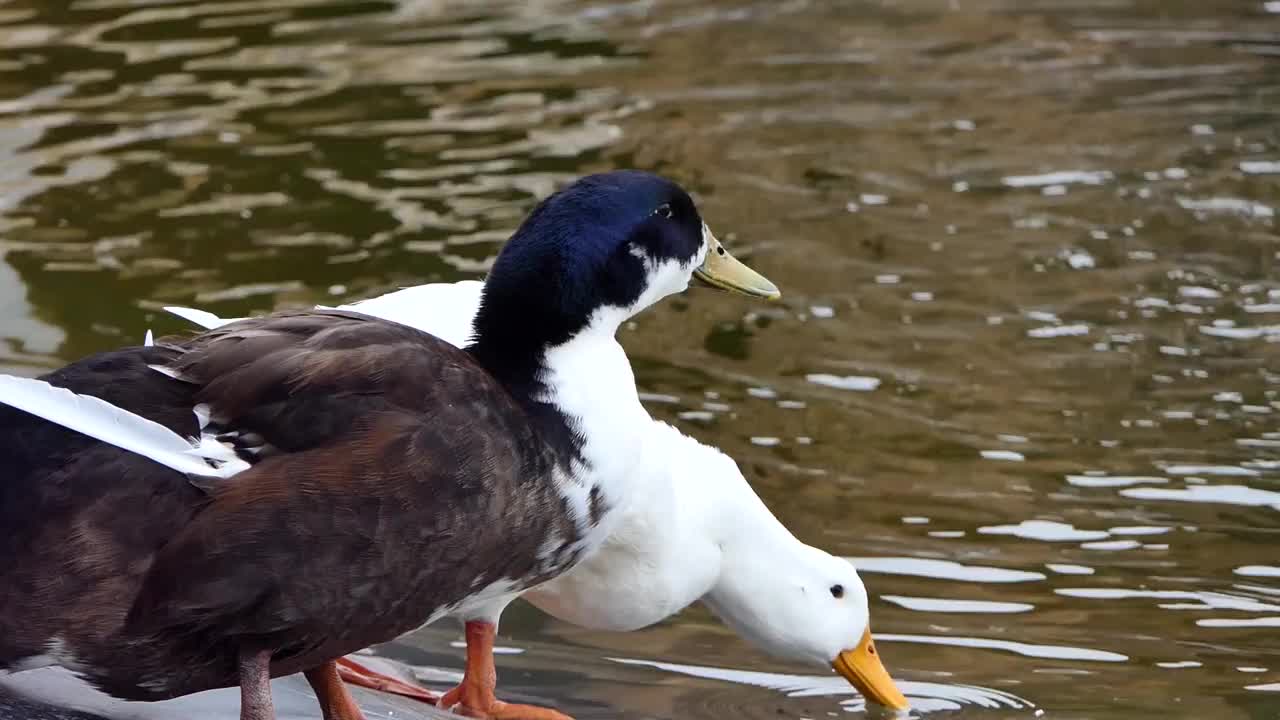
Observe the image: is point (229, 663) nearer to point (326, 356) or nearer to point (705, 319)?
point (326, 356)

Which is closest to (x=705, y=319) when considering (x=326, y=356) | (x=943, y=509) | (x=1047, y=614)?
(x=943, y=509)

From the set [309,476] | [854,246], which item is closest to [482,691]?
[309,476]

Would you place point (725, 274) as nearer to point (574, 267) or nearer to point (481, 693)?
point (574, 267)

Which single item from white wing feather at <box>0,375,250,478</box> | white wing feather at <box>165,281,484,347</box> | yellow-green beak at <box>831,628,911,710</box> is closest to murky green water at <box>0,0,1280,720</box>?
yellow-green beak at <box>831,628,911,710</box>

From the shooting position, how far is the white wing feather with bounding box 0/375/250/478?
157 inches

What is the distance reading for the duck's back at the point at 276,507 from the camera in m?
4.03

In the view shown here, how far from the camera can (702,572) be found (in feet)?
18.3

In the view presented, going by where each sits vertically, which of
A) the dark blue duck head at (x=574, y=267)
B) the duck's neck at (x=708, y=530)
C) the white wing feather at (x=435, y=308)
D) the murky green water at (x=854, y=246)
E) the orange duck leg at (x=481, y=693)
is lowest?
the murky green water at (x=854, y=246)

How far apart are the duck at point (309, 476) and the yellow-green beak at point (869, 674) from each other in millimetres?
1273

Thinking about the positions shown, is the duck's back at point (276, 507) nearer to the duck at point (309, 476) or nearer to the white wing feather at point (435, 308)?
the duck at point (309, 476)

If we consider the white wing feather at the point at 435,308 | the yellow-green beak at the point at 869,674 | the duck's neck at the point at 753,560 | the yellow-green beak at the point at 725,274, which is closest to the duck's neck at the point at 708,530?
the duck's neck at the point at 753,560

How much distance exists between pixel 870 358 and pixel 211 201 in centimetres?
350

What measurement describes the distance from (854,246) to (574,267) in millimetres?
5178

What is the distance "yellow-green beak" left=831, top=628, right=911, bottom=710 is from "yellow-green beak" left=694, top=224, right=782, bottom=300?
1.08 metres
